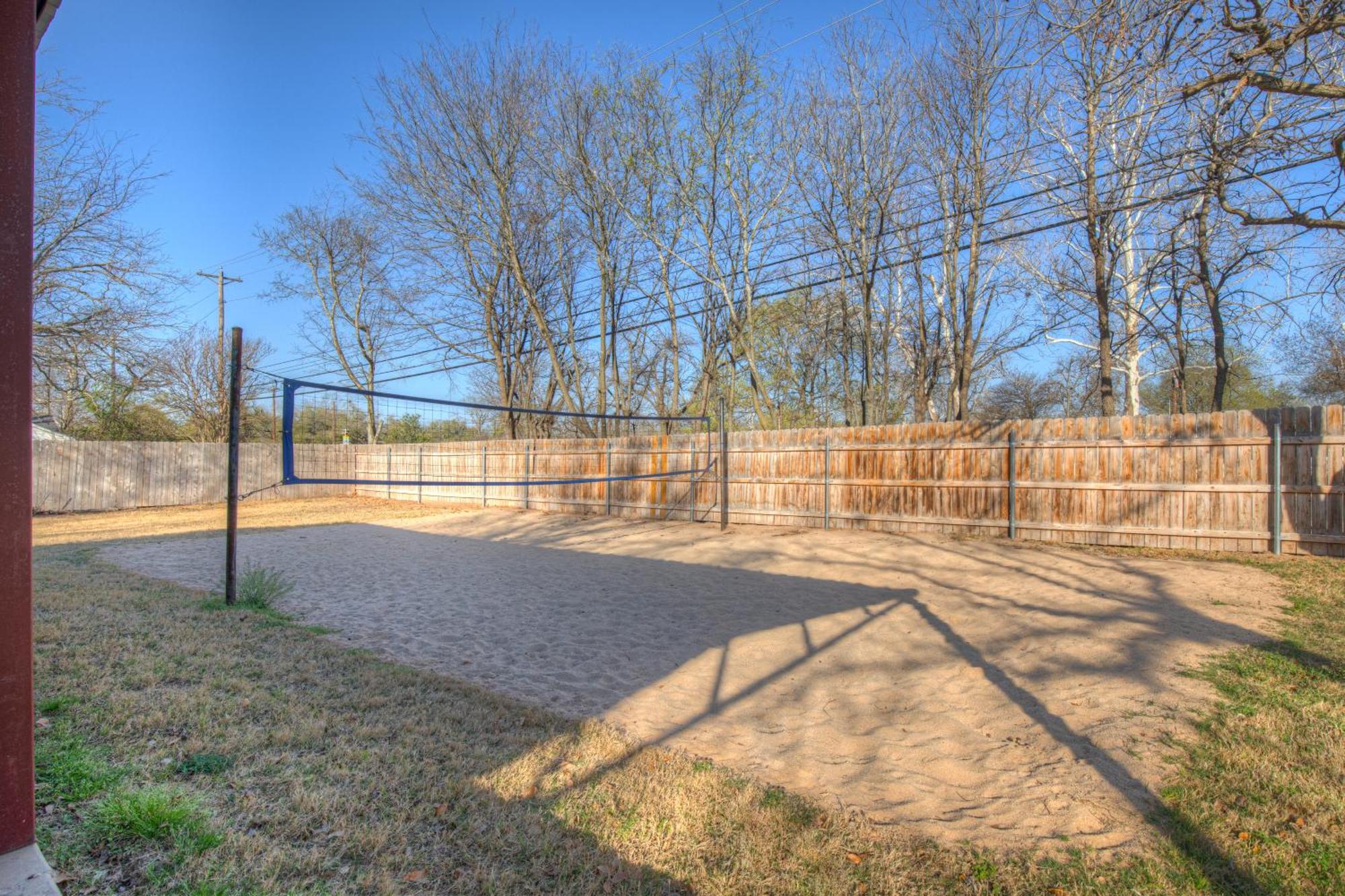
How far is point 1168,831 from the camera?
2498mm

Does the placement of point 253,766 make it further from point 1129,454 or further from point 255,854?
point 1129,454

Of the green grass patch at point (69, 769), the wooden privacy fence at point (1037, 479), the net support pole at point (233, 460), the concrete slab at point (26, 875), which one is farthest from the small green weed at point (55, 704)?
the wooden privacy fence at point (1037, 479)

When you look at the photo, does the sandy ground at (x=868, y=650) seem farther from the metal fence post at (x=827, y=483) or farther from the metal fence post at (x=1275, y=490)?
the metal fence post at (x=827, y=483)

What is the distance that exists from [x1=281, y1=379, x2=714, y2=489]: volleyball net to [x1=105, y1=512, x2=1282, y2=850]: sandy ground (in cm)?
188

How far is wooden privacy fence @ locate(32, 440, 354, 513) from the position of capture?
17.0 m

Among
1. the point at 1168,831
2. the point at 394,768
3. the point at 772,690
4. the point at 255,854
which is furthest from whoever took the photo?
the point at 772,690

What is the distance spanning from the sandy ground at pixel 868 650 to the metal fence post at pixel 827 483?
1.88 m

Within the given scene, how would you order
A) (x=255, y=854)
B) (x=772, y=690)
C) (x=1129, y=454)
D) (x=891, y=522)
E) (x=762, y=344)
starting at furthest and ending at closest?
(x=762, y=344) < (x=891, y=522) < (x=1129, y=454) < (x=772, y=690) < (x=255, y=854)

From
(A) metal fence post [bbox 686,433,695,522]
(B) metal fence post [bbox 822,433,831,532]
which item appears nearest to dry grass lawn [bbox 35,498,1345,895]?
(B) metal fence post [bbox 822,433,831,532]

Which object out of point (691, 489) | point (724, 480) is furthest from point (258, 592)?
point (691, 489)

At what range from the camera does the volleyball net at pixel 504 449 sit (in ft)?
37.6

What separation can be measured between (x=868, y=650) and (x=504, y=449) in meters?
14.7

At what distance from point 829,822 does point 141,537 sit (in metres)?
13.8

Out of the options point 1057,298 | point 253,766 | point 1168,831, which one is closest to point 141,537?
point 253,766
